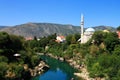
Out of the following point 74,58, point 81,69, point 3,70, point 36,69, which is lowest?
point 74,58

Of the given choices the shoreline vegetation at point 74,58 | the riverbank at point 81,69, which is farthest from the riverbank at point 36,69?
the riverbank at point 81,69

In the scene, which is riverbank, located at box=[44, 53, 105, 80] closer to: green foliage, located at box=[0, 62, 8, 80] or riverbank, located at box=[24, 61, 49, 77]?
riverbank, located at box=[24, 61, 49, 77]

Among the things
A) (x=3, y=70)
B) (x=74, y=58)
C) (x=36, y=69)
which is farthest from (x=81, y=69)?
(x=3, y=70)

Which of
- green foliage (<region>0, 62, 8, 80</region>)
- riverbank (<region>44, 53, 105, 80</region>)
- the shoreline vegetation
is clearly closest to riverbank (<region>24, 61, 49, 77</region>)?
the shoreline vegetation

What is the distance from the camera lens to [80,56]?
56.9 meters

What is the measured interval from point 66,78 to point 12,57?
830 cm

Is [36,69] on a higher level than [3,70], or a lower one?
lower

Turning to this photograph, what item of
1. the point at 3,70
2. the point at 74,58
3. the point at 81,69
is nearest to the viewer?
the point at 3,70

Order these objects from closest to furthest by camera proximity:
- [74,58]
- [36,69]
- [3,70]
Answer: [3,70], [36,69], [74,58]

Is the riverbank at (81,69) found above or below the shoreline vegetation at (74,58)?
below

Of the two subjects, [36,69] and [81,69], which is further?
[81,69]

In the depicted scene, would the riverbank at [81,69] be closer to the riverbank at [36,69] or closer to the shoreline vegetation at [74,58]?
the shoreline vegetation at [74,58]

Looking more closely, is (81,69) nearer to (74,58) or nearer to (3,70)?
(74,58)

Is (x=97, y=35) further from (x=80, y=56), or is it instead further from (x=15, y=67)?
(x=15, y=67)
